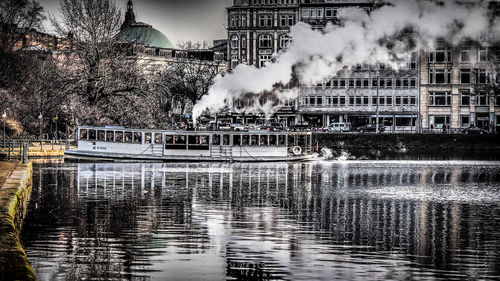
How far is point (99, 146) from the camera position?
264 ft

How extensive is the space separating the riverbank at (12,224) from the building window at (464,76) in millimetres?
117097

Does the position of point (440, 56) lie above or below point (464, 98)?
above

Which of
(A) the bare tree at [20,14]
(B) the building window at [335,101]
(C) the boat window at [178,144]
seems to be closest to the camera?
(C) the boat window at [178,144]

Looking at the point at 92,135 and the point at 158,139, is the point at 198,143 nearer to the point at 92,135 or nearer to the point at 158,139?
the point at 158,139

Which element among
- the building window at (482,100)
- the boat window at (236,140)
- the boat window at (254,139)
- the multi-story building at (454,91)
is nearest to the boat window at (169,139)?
the boat window at (236,140)

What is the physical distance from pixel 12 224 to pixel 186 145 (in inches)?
2137

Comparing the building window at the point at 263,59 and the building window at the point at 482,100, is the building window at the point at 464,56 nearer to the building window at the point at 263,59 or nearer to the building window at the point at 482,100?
the building window at the point at 482,100

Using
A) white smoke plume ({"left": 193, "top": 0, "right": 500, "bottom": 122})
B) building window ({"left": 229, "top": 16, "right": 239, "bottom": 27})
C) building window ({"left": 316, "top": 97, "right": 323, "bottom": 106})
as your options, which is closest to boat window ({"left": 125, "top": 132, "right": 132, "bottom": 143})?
white smoke plume ({"left": 193, "top": 0, "right": 500, "bottom": 122})

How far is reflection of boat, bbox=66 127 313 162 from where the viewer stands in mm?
80688

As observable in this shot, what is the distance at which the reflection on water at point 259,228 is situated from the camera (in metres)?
26.4

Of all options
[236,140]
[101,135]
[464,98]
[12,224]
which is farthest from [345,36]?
[12,224]

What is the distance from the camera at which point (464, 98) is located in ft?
526

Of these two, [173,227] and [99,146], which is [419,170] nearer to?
[99,146]

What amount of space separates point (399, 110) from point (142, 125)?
269 feet
